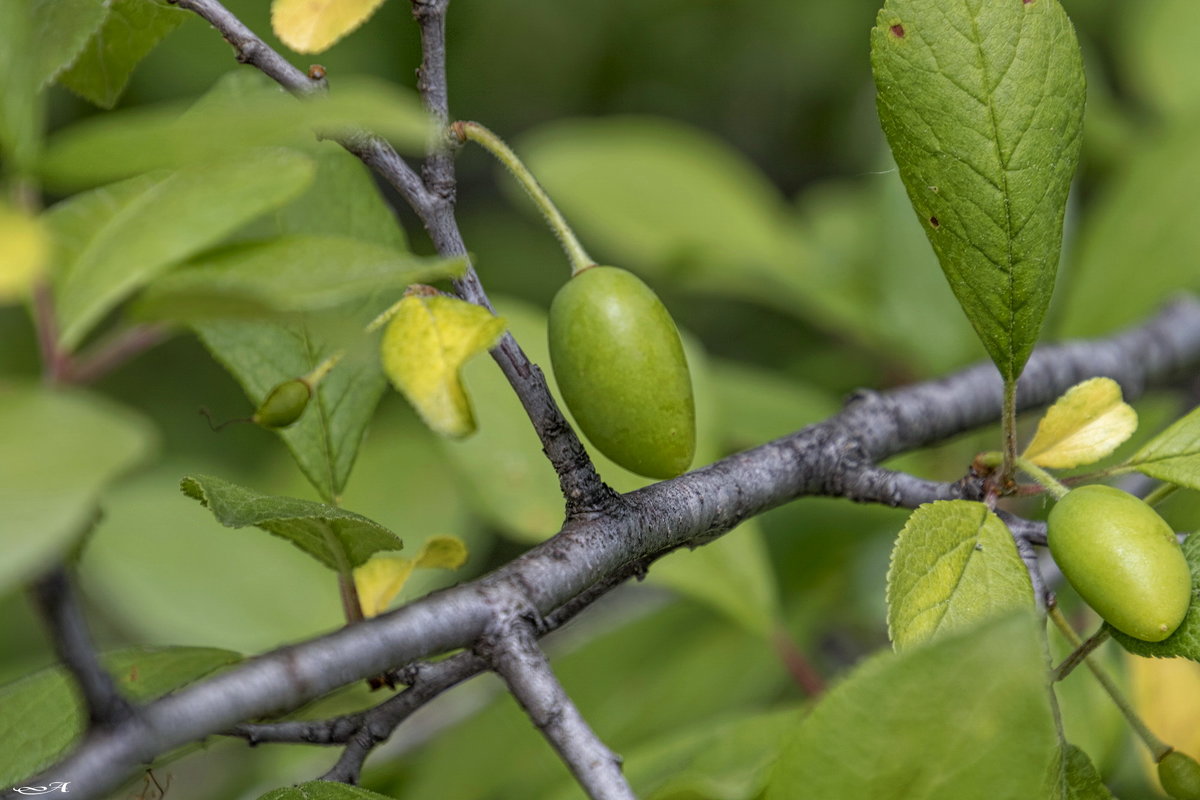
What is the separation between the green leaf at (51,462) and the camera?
0.93ft

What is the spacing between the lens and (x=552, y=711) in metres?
0.43

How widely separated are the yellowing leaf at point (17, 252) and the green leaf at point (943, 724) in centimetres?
32

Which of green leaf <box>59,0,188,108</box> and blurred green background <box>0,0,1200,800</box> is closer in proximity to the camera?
green leaf <box>59,0,188,108</box>

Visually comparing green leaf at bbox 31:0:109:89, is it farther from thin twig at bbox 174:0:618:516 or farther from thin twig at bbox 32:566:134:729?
thin twig at bbox 32:566:134:729

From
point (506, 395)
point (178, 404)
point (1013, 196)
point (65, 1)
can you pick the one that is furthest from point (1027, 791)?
point (178, 404)

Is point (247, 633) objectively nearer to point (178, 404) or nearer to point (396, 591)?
point (396, 591)

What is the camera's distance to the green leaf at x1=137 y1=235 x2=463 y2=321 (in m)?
0.34

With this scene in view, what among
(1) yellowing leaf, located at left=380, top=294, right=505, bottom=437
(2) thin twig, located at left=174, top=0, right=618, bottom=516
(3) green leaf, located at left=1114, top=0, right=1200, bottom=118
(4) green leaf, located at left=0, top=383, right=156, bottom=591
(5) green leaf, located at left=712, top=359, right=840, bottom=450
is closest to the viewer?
(4) green leaf, located at left=0, top=383, right=156, bottom=591

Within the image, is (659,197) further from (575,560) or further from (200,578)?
(575,560)

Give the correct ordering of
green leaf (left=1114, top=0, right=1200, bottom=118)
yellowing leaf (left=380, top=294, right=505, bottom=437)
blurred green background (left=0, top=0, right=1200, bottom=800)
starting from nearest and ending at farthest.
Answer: yellowing leaf (left=380, top=294, right=505, bottom=437)
blurred green background (left=0, top=0, right=1200, bottom=800)
green leaf (left=1114, top=0, right=1200, bottom=118)

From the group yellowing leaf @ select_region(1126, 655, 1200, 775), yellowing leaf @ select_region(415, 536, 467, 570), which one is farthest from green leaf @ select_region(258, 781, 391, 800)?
yellowing leaf @ select_region(1126, 655, 1200, 775)

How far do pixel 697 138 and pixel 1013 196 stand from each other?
1.14 metres

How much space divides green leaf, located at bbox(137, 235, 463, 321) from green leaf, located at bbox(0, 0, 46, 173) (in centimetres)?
6
